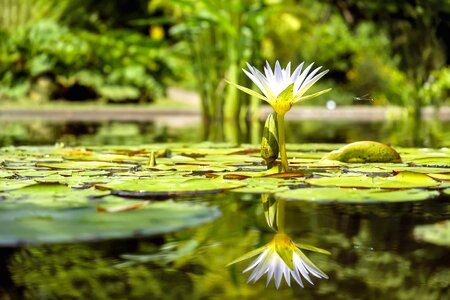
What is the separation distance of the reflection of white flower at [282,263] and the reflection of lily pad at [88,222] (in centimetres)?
28

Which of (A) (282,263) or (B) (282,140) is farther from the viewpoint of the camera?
(B) (282,140)

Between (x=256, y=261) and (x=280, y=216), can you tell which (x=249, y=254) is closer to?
(x=256, y=261)

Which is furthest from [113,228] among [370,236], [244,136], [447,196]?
[244,136]

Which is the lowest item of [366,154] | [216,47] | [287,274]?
[287,274]

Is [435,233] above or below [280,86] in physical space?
below

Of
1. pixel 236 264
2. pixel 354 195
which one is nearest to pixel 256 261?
pixel 236 264

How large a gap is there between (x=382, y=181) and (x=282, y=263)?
120cm

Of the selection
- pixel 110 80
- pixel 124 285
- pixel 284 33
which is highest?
pixel 284 33

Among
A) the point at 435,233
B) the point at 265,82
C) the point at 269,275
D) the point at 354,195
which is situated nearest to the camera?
the point at 269,275

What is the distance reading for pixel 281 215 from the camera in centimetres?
212

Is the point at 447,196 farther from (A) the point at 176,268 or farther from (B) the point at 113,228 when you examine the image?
(A) the point at 176,268

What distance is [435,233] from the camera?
179 cm

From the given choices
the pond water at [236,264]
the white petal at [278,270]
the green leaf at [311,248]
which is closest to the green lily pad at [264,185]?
the pond water at [236,264]

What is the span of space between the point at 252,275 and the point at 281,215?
28.7 inches
